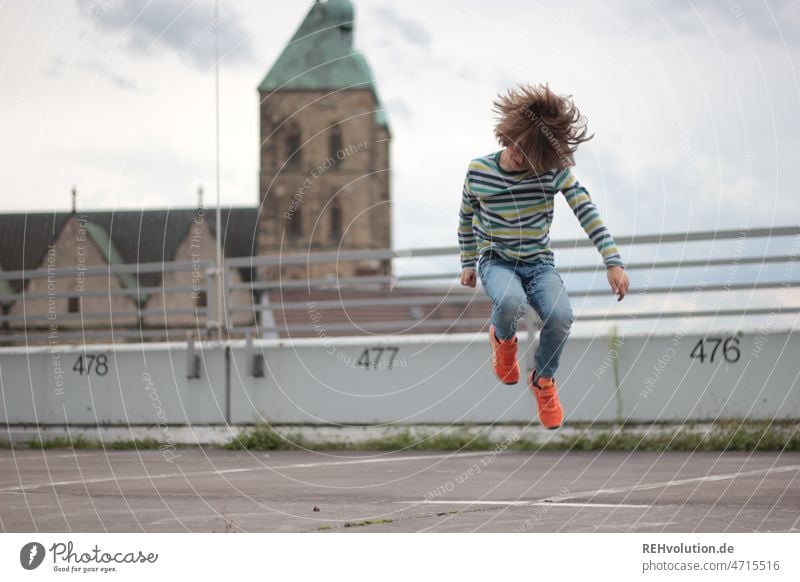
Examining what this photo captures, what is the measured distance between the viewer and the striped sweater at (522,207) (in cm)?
511

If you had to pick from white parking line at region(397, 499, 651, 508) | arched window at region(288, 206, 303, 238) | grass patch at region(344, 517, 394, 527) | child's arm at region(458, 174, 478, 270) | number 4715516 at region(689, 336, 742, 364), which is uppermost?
arched window at region(288, 206, 303, 238)

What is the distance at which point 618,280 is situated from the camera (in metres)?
4.88

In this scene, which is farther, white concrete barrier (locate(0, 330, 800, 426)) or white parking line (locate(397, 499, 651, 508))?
white concrete barrier (locate(0, 330, 800, 426))

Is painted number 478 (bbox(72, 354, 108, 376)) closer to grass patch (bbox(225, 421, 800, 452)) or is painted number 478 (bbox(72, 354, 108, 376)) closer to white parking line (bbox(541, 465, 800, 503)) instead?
grass patch (bbox(225, 421, 800, 452))

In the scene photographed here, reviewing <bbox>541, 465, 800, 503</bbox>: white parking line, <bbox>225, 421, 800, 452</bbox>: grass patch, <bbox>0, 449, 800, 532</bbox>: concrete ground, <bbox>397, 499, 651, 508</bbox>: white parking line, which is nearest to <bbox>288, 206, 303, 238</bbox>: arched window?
<bbox>225, 421, 800, 452</bbox>: grass patch

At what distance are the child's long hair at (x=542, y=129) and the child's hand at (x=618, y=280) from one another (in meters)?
0.47

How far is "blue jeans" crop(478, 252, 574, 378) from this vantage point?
16.8 ft

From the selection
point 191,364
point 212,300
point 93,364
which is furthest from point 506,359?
point 93,364

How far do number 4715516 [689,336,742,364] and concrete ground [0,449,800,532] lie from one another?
1.02 metres

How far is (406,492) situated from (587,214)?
8.03 ft

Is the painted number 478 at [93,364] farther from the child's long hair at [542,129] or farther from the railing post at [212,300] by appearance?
the child's long hair at [542,129]

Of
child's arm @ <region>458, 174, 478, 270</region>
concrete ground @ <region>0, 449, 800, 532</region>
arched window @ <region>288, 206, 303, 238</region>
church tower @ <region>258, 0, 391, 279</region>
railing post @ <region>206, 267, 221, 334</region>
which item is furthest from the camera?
arched window @ <region>288, 206, 303, 238</region>
